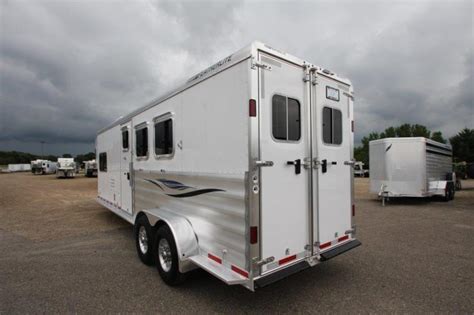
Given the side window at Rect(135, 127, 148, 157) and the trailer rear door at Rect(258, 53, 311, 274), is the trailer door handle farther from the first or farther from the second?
the side window at Rect(135, 127, 148, 157)

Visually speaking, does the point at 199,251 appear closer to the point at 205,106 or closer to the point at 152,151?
the point at 205,106

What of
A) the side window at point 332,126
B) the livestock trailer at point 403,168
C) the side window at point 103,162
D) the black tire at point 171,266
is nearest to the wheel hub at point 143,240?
the black tire at point 171,266

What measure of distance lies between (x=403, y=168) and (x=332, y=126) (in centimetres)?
862

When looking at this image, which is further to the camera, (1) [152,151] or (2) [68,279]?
(1) [152,151]

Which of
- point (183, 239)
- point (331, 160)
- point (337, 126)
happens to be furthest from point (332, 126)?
point (183, 239)

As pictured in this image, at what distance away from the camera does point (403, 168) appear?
35.3ft

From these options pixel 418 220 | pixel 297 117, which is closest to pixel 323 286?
pixel 297 117

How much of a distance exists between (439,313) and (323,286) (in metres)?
1.32

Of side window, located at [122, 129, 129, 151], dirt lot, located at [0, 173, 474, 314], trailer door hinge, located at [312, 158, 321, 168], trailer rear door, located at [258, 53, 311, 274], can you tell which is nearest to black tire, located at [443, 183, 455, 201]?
dirt lot, located at [0, 173, 474, 314]

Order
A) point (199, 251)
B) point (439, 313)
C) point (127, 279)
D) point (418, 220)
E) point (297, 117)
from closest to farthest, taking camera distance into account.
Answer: point (439, 313)
point (297, 117)
point (199, 251)
point (127, 279)
point (418, 220)

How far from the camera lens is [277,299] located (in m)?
3.47

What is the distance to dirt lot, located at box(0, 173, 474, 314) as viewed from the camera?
336 centimetres

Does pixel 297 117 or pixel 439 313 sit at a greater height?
pixel 297 117

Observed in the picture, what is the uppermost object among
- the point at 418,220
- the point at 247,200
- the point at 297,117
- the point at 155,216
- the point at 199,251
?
the point at 297,117
